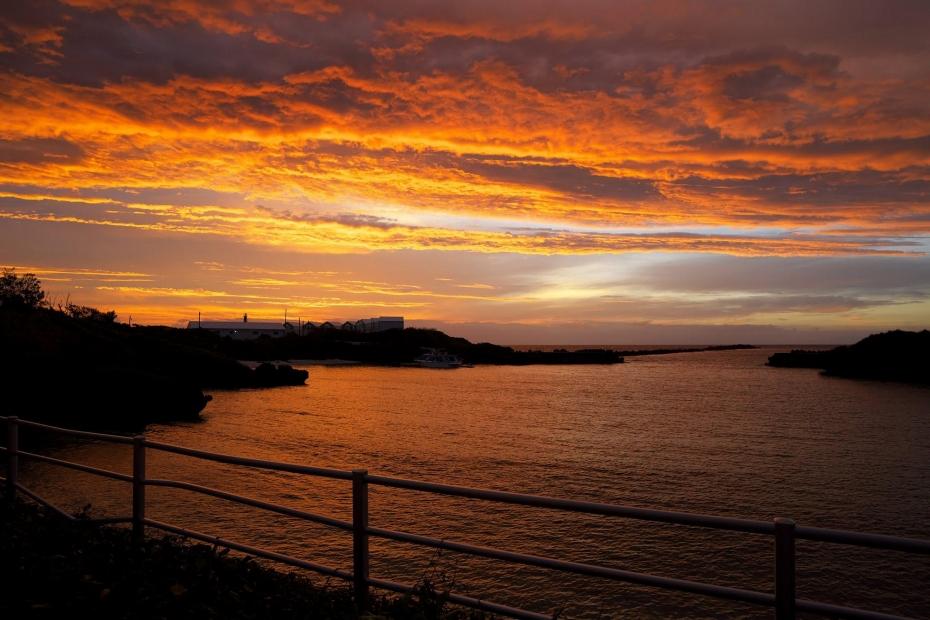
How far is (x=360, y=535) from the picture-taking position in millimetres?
6078

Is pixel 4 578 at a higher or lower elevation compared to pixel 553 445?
higher

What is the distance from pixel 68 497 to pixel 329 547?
28.0 feet

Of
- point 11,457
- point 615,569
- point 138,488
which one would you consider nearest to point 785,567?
point 615,569

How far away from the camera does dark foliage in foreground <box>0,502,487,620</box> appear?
18.3 ft

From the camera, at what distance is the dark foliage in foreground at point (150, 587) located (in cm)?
557

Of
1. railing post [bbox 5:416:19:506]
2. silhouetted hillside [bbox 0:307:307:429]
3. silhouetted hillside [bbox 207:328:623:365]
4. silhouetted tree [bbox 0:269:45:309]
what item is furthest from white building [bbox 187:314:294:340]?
railing post [bbox 5:416:19:506]

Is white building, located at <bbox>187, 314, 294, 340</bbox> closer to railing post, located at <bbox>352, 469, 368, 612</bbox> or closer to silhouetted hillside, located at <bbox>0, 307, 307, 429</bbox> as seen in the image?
silhouetted hillside, located at <bbox>0, 307, 307, 429</bbox>

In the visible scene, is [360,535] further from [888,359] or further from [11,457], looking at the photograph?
[888,359]

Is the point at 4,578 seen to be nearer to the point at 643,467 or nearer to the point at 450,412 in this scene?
the point at 643,467

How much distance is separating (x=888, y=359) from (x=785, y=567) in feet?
392

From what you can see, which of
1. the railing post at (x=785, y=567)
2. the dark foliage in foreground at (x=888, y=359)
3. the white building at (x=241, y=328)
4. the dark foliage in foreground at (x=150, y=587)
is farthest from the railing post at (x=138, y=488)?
the white building at (x=241, y=328)

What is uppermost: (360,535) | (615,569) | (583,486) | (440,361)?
(360,535)

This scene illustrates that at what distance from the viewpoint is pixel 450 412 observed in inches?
2108

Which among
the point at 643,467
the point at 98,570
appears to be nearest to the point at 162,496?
the point at 98,570
